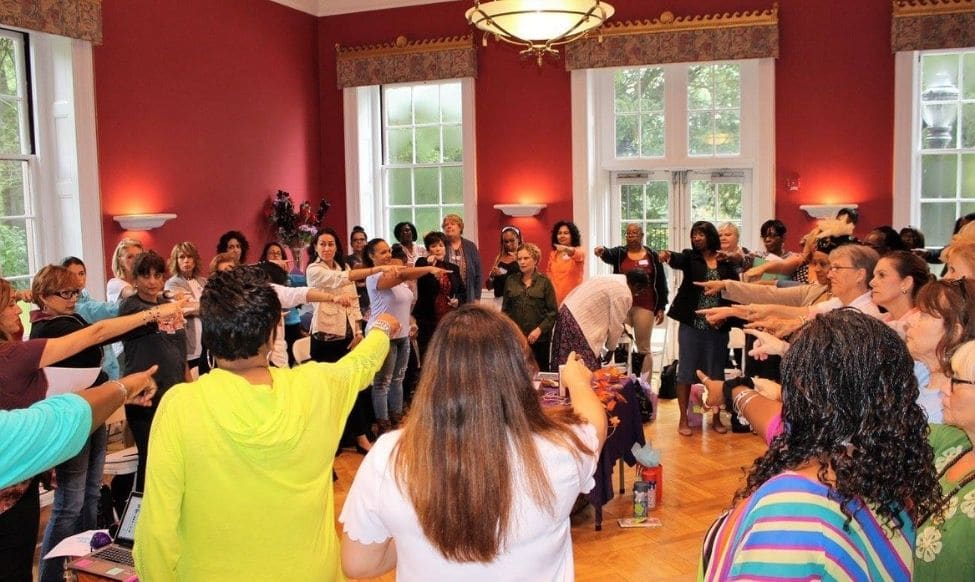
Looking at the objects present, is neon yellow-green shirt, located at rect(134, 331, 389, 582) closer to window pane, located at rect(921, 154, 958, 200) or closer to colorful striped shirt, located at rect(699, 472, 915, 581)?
colorful striped shirt, located at rect(699, 472, 915, 581)

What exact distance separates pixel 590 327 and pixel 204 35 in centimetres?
514

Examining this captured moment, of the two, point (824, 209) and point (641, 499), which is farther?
point (824, 209)

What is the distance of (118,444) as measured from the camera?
5.25m

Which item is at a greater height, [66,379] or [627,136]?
[627,136]

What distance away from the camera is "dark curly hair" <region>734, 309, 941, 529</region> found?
1.50 meters

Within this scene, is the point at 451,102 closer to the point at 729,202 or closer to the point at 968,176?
the point at 729,202

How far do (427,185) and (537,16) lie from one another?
538cm

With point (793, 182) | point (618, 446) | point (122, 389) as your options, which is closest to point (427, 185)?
point (793, 182)

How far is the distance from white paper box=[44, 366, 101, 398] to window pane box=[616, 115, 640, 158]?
276 inches

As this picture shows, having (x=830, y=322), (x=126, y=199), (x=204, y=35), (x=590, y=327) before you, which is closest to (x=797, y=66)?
(x=590, y=327)

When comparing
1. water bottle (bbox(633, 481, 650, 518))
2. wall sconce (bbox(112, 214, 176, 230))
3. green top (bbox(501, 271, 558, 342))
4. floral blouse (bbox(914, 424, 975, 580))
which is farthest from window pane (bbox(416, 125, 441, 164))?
floral blouse (bbox(914, 424, 975, 580))

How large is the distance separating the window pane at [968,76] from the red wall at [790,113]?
2.14 feet

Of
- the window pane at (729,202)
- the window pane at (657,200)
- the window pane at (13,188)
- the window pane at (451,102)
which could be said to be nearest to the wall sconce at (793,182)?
the window pane at (729,202)

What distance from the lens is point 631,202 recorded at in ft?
30.7
